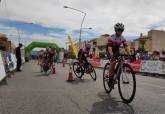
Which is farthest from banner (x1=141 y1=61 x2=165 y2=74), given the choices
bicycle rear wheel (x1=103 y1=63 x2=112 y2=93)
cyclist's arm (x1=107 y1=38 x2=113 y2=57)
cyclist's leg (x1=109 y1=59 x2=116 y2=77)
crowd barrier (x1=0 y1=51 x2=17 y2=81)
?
cyclist's arm (x1=107 y1=38 x2=113 y2=57)

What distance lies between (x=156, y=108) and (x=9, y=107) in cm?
314

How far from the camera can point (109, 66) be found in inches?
321

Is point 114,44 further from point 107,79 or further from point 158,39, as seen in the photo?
point 158,39

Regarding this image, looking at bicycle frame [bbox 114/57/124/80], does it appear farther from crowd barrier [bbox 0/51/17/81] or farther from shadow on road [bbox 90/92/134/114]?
crowd barrier [bbox 0/51/17/81]

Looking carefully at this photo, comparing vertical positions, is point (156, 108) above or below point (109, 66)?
Result: below

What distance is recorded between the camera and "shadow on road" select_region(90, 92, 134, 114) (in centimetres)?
605

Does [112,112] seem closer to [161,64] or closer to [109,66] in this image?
[109,66]

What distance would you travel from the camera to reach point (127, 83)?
721 centimetres

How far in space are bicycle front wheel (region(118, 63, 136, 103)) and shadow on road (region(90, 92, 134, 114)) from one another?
0.68ft

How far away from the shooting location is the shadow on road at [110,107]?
605 centimetres

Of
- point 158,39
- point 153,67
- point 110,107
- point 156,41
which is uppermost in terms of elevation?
point 158,39

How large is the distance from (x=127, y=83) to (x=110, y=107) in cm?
95

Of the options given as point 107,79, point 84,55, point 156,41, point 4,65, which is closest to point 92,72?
point 84,55

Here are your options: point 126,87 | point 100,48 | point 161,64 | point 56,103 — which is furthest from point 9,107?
point 100,48
